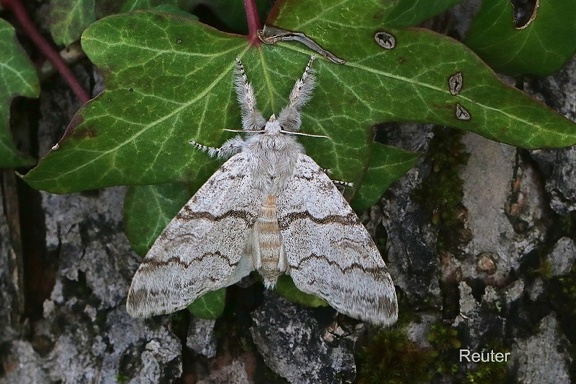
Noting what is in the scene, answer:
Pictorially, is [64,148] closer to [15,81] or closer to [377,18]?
[15,81]

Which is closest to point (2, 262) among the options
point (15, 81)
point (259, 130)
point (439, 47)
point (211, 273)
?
point (15, 81)

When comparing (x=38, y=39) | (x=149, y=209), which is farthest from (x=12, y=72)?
(x=149, y=209)

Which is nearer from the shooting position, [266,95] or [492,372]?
[266,95]

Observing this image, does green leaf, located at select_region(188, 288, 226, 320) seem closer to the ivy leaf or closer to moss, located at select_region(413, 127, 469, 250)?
moss, located at select_region(413, 127, 469, 250)

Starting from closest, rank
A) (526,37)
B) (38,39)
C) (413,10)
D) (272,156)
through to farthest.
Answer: (413,10) → (526,37) → (272,156) → (38,39)

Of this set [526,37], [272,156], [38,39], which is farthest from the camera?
[38,39]

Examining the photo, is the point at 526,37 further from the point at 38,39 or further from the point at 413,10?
the point at 38,39

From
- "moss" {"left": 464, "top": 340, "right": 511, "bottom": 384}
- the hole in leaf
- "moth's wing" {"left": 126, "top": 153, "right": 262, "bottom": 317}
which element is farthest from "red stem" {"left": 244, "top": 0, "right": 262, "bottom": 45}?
"moss" {"left": 464, "top": 340, "right": 511, "bottom": 384}

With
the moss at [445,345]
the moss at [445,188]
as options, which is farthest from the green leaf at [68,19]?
the moss at [445,345]
